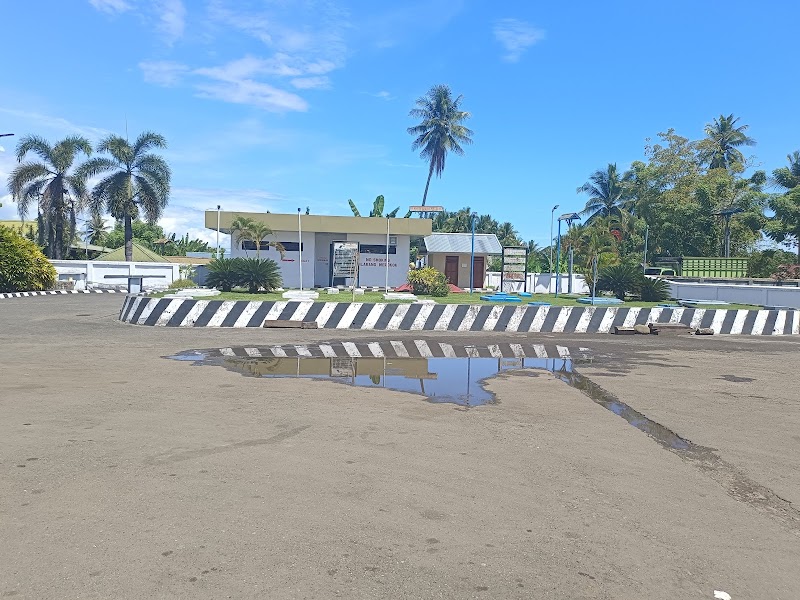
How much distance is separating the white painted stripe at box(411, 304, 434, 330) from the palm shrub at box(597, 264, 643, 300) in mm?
11725

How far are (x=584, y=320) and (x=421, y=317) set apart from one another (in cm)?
469

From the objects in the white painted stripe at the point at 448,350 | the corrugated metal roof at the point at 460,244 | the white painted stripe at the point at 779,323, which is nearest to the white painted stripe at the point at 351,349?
the white painted stripe at the point at 448,350

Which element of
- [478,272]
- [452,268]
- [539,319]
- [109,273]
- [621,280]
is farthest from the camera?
[452,268]

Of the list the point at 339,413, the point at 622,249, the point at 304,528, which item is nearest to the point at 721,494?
the point at 304,528

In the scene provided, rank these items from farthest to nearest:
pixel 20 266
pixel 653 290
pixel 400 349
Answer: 1. pixel 20 266
2. pixel 653 290
3. pixel 400 349

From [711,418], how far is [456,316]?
9.94 meters

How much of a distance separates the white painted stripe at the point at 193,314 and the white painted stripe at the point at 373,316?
440cm

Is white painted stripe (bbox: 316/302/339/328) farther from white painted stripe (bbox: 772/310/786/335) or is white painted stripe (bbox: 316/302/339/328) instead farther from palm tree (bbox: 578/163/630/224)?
palm tree (bbox: 578/163/630/224)

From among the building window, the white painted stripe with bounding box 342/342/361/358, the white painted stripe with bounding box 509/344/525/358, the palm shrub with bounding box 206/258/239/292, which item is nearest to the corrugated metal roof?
the building window

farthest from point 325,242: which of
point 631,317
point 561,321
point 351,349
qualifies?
point 351,349

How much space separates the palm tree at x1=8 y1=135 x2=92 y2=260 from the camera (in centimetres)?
4397

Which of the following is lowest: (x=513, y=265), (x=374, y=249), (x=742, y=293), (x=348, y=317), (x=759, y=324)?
(x=759, y=324)

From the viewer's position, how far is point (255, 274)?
22875 millimetres

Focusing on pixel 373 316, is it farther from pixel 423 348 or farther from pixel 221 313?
pixel 221 313
